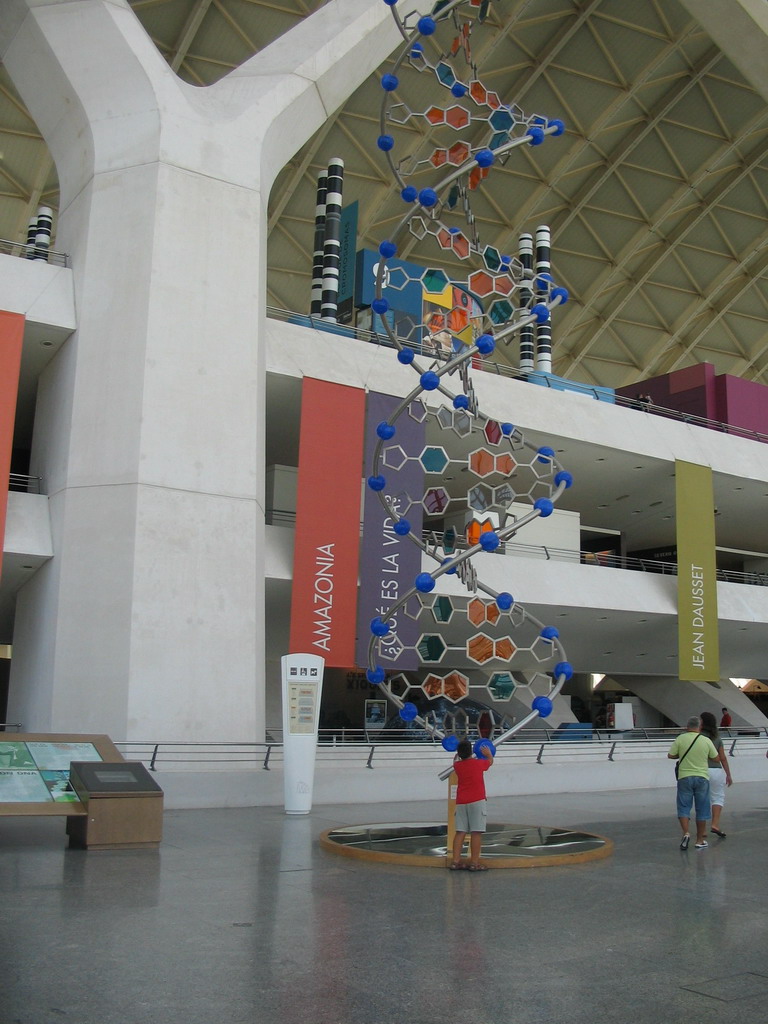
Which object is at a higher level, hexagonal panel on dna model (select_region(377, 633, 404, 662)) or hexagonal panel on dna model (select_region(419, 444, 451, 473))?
hexagonal panel on dna model (select_region(419, 444, 451, 473))

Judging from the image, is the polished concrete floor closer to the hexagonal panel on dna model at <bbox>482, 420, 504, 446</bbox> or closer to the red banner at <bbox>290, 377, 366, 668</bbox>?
the hexagonal panel on dna model at <bbox>482, 420, 504, 446</bbox>

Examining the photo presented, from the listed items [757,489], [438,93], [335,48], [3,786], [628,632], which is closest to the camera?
[3,786]

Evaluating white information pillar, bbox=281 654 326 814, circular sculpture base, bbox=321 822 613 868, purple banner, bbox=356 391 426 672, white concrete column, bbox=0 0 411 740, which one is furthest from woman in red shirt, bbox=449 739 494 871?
purple banner, bbox=356 391 426 672

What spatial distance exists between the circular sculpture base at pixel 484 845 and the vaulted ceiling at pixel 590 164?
84.1 feet

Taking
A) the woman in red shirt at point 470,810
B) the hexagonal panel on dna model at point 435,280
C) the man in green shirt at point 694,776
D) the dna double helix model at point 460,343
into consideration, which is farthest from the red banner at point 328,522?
the woman in red shirt at point 470,810

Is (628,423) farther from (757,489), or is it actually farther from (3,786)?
(3,786)

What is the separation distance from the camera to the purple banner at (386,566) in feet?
70.3

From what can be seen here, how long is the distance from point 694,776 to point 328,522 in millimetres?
11916

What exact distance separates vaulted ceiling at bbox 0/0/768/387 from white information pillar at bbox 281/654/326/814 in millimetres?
23988

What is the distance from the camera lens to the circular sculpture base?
996cm

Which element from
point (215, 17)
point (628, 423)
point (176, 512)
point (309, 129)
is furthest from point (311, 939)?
point (215, 17)

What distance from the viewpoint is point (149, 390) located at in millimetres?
18000

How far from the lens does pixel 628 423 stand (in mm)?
28438

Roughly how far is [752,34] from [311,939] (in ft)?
97.6
